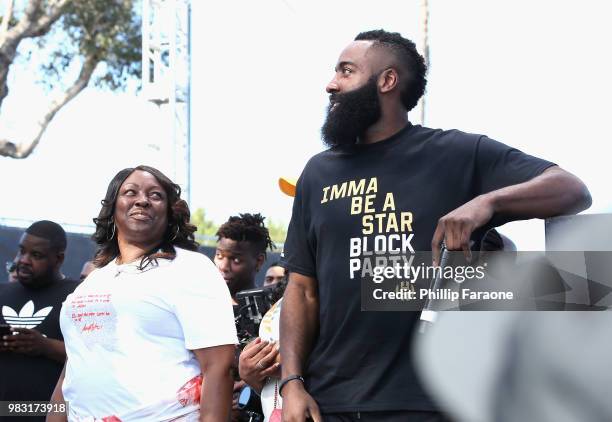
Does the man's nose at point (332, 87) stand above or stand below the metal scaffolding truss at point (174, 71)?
below

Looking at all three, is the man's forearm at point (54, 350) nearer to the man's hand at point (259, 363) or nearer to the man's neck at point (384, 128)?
the man's hand at point (259, 363)

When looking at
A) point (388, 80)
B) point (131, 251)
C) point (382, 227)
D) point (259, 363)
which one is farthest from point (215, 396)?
point (388, 80)

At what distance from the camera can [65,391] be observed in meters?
3.29

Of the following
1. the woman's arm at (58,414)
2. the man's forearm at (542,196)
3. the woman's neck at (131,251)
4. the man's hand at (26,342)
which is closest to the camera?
the man's forearm at (542,196)

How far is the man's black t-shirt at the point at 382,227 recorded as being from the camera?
7.81 ft

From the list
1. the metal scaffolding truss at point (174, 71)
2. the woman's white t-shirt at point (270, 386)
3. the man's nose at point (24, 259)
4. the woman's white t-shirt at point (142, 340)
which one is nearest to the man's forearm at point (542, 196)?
the woman's white t-shirt at point (270, 386)

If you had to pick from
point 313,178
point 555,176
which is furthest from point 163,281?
point 555,176

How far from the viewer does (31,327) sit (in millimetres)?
4746

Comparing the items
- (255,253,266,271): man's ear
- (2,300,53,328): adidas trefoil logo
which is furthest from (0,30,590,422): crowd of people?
(255,253,266,271): man's ear

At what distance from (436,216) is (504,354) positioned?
2.88 ft

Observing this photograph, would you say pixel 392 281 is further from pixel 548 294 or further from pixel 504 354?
pixel 504 354

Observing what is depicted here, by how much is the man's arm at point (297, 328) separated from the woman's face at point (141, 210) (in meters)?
0.92

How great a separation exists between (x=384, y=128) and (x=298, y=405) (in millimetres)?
822

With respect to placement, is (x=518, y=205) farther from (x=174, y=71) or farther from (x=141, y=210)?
(x=174, y=71)
